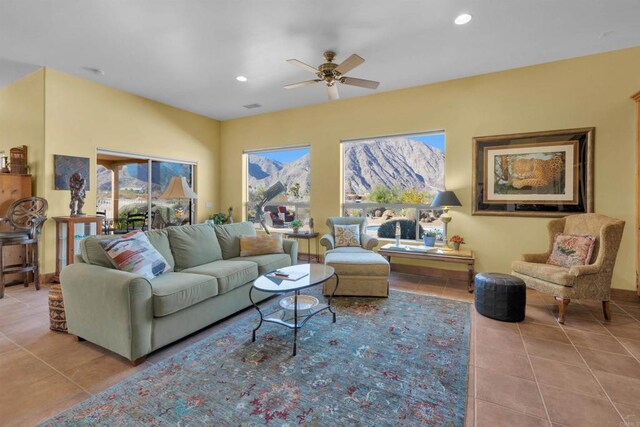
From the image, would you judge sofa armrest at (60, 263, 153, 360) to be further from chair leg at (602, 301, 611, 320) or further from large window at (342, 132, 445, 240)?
chair leg at (602, 301, 611, 320)

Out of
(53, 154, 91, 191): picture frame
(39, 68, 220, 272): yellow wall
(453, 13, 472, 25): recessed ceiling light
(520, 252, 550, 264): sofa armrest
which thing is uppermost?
(453, 13, 472, 25): recessed ceiling light

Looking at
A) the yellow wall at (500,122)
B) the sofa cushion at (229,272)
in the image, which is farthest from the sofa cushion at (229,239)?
the yellow wall at (500,122)

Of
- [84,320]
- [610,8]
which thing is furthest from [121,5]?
[610,8]

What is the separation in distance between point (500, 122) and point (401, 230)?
215 centimetres

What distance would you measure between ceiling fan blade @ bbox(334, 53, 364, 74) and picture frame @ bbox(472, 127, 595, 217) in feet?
7.62

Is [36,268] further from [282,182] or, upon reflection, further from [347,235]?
[347,235]

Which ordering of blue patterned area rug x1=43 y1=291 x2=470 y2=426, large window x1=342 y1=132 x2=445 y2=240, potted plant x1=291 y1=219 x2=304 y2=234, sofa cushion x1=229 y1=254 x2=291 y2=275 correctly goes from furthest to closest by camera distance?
potted plant x1=291 y1=219 x2=304 y2=234, large window x1=342 y1=132 x2=445 y2=240, sofa cushion x1=229 y1=254 x2=291 y2=275, blue patterned area rug x1=43 y1=291 x2=470 y2=426

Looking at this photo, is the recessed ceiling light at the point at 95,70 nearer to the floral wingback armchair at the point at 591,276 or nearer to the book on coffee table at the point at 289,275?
the book on coffee table at the point at 289,275

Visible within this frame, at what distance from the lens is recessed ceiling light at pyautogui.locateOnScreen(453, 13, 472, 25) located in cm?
279

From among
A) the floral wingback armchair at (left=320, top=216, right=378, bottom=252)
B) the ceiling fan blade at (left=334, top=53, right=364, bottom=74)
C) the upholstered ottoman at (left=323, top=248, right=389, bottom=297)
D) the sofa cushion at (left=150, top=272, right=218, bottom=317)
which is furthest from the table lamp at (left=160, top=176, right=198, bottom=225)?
the ceiling fan blade at (left=334, top=53, right=364, bottom=74)

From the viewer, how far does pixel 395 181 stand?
5.01 meters

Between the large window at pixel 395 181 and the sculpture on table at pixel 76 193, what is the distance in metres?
4.11

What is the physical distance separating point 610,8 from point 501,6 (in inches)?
40.6

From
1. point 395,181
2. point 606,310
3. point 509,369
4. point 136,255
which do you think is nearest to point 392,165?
point 395,181
